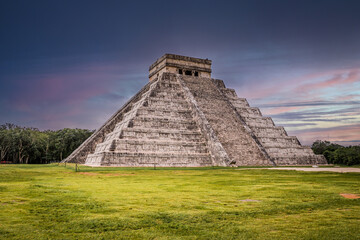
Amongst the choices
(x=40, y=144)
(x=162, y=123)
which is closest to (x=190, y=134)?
(x=162, y=123)

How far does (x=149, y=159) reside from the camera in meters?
23.3

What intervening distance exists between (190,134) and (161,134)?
267 cm

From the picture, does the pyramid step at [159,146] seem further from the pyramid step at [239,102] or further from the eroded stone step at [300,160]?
the pyramid step at [239,102]

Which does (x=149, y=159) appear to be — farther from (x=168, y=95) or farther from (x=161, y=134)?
(x=168, y=95)

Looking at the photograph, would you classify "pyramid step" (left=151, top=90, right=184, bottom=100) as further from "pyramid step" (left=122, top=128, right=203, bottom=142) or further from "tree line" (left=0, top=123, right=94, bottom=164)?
"tree line" (left=0, top=123, right=94, bottom=164)

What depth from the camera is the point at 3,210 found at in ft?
19.6

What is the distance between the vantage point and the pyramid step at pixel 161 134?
24.7m

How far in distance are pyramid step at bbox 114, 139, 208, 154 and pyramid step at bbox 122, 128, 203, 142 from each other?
663 mm

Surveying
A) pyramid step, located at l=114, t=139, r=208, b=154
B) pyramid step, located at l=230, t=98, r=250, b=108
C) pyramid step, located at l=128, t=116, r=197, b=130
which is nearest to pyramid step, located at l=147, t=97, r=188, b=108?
pyramid step, located at l=128, t=116, r=197, b=130

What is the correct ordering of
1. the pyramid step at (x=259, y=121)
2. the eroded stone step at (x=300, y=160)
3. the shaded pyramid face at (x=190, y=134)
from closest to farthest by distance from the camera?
the shaded pyramid face at (x=190, y=134), the eroded stone step at (x=300, y=160), the pyramid step at (x=259, y=121)

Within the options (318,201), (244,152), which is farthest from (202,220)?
(244,152)

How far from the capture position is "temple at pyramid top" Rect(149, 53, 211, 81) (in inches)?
1468

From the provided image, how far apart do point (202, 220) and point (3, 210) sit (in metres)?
3.84

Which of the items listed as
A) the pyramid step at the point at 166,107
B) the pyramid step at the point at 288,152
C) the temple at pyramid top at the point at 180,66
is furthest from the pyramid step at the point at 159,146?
the temple at pyramid top at the point at 180,66
